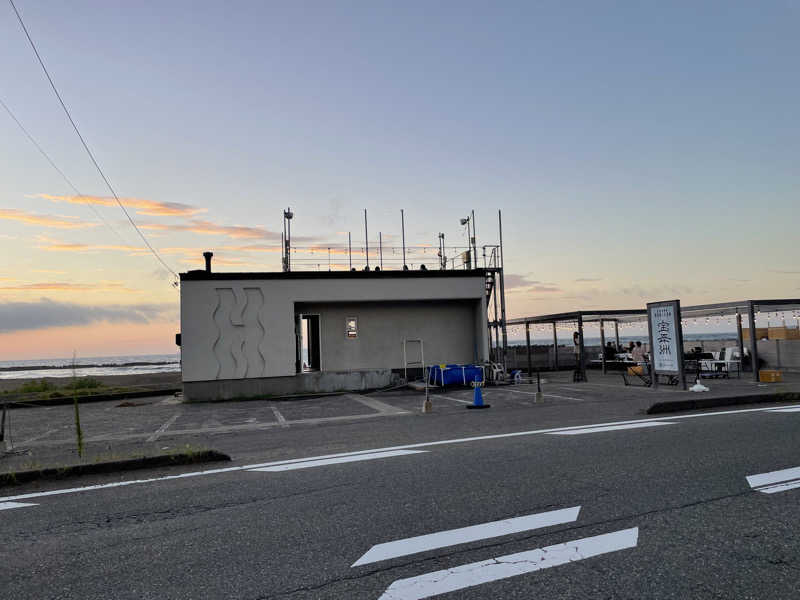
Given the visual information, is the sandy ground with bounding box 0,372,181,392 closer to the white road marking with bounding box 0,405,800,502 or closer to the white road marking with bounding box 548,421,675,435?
the white road marking with bounding box 0,405,800,502

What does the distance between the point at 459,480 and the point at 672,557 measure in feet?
8.14

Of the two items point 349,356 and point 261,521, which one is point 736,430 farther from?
point 349,356

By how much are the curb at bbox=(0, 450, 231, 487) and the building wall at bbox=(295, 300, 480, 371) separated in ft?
48.7

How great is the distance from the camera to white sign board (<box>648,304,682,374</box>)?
660 inches

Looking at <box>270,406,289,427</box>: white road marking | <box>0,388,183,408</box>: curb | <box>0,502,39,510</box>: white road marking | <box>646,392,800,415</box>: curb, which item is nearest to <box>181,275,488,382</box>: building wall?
<box>270,406,289,427</box>: white road marking

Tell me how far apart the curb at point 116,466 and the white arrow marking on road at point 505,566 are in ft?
16.7

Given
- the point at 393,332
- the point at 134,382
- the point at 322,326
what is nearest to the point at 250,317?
the point at 322,326

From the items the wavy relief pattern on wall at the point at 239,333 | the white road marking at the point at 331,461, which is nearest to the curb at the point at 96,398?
the wavy relief pattern on wall at the point at 239,333

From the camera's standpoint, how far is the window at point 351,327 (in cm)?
2297

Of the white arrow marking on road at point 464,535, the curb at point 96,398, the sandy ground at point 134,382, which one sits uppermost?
the white arrow marking on road at point 464,535

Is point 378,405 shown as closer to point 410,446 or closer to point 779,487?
point 410,446

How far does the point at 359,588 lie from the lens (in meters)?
3.31

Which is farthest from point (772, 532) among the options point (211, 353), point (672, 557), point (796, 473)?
point (211, 353)

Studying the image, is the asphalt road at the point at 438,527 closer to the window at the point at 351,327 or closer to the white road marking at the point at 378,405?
the white road marking at the point at 378,405
